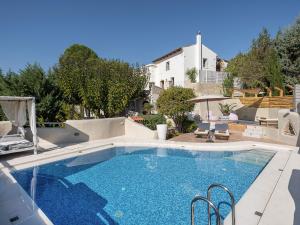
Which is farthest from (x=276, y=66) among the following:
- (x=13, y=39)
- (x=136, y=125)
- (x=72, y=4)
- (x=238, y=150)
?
(x=13, y=39)

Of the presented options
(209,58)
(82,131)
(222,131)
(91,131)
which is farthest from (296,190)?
(209,58)

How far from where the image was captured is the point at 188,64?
32.8 m

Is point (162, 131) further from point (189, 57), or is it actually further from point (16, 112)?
point (189, 57)

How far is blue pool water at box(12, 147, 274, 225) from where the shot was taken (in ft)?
18.6

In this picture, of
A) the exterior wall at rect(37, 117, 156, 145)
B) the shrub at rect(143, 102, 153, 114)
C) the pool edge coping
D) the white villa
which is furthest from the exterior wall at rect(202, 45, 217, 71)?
the pool edge coping

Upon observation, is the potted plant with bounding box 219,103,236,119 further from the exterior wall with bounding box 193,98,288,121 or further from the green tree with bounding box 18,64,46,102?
the green tree with bounding box 18,64,46,102

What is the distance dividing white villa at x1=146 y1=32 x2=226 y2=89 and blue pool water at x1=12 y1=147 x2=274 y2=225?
2063 cm

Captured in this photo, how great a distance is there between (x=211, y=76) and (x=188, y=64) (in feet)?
13.3

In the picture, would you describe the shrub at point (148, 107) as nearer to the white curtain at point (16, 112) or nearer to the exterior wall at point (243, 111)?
the exterior wall at point (243, 111)

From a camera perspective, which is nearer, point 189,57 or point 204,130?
point 204,130

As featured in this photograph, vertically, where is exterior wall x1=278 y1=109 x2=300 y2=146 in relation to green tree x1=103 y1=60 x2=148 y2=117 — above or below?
below

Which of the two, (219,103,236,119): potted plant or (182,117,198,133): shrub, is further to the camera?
(219,103,236,119): potted plant

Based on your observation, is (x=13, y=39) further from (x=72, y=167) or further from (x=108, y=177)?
(x=108, y=177)

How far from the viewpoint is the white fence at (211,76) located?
31672mm
